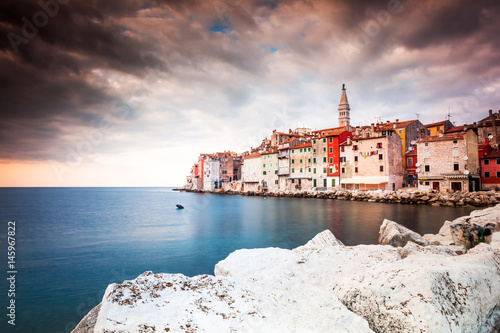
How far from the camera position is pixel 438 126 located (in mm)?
51250

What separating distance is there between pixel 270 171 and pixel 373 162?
2630cm

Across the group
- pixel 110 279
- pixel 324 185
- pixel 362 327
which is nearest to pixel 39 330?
pixel 110 279

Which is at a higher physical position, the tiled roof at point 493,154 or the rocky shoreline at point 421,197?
the tiled roof at point 493,154

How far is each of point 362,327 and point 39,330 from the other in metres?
8.59

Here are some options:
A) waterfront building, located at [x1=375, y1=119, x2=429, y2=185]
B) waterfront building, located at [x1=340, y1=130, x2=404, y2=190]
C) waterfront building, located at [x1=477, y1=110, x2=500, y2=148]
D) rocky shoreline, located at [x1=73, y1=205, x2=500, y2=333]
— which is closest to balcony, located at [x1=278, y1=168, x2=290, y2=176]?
waterfront building, located at [x1=340, y1=130, x2=404, y2=190]

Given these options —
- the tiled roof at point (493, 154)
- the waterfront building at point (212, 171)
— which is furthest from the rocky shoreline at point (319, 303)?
the waterfront building at point (212, 171)

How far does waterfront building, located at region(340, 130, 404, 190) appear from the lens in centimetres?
4422

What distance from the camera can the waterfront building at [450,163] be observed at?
3666cm

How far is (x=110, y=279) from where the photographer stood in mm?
10750

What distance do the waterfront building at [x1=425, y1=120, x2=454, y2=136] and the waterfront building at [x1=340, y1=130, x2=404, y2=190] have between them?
962 cm

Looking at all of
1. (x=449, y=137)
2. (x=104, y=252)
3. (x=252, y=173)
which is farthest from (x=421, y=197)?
(x=252, y=173)

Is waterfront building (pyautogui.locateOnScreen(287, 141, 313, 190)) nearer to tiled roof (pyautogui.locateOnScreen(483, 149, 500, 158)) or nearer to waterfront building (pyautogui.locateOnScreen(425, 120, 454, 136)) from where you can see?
waterfront building (pyautogui.locateOnScreen(425, 120, 454, 136))

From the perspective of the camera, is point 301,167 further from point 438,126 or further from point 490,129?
point 490,129

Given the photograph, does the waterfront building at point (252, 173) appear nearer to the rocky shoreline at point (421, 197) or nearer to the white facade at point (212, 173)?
the white facade at point (212, 173)
